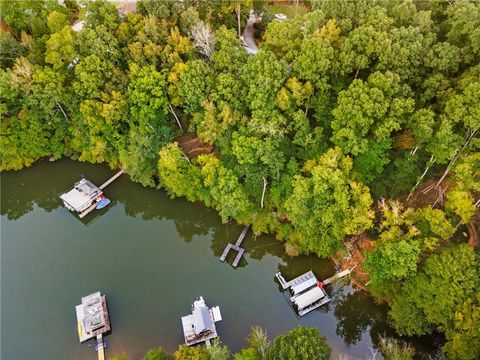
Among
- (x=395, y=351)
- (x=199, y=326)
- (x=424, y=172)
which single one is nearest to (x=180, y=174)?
(x=199, y=326)

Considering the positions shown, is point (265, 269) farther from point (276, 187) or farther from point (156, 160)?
point (156, 160)

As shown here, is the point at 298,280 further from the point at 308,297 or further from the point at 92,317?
the point at 92,317

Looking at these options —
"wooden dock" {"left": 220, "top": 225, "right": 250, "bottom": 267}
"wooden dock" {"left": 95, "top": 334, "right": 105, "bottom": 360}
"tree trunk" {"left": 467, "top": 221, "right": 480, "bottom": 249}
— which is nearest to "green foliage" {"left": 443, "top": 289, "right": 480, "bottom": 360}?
"tree trunk" {"left": 467, "top": 221, "right": 480, "bottom": 249}

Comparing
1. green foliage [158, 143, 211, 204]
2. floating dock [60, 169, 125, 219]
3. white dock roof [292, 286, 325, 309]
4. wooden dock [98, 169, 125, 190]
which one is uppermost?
wooden dock [98, 169, 125, 190]

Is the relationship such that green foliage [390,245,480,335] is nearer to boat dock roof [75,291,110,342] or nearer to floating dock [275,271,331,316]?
floating dock [275,271,331,316]

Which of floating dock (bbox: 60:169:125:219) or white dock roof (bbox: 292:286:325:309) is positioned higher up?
floating dock (bbox: 60:169:125:219)

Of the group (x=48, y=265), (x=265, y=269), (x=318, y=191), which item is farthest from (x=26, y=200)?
(x=318, y=191)
